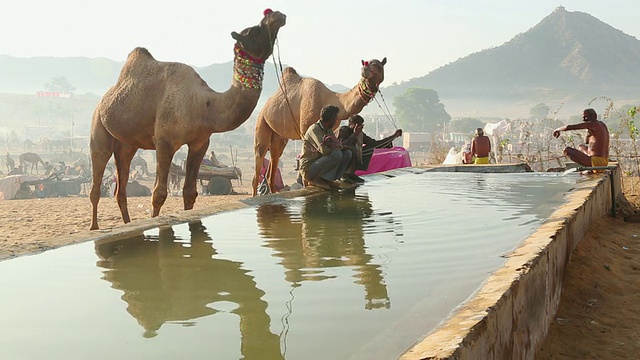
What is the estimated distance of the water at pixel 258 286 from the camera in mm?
2594

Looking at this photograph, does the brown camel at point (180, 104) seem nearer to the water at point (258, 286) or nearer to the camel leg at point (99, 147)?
the camel leg at point (99, 147)

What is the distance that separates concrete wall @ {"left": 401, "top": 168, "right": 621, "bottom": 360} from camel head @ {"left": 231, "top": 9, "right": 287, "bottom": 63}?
3996 mm

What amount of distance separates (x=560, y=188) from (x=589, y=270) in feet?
8.64

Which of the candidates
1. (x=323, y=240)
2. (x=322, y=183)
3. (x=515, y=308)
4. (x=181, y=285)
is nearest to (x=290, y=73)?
(x=322, y=183)

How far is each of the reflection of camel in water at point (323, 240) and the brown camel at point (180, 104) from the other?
2.07m

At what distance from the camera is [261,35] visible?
7910 mm

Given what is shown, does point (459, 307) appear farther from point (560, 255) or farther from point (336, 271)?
point (560, 255)

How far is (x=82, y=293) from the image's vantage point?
3.30m

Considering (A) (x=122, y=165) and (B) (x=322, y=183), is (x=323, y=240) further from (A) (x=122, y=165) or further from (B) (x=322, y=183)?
(A) (x=122, y=165)

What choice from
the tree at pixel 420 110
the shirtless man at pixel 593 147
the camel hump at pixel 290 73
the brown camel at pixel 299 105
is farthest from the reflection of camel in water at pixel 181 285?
the tree at pixel 420 110

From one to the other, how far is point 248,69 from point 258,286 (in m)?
5.12

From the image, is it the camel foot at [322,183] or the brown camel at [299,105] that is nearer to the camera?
the camel foot at [322,183]

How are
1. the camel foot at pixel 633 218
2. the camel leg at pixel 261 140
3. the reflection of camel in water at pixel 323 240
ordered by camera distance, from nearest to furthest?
the reflection of camel in water at pixel 323 240
the camel foot at pixel 633 218
the camel leg at pixel 261 140

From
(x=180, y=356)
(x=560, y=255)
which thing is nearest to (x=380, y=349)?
(x=180, y=356)
